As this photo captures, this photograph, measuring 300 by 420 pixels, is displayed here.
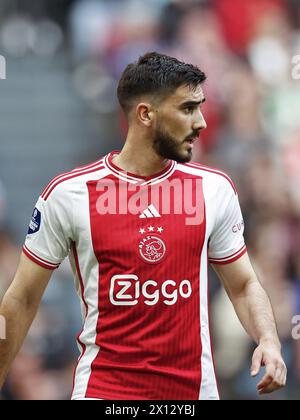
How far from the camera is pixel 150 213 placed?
15.3ft

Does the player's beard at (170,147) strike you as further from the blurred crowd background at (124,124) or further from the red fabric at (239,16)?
the red fabric at (239,16)

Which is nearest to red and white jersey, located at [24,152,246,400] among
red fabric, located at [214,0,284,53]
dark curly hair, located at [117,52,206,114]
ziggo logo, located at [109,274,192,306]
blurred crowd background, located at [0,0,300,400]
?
ziggo logo, located at [109,274,192,306]

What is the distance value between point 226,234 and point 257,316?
1.37 feet

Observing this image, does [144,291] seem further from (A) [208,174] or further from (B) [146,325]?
(A) [208,174]

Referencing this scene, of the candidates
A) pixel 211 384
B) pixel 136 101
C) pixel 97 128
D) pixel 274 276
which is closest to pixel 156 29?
pixel 97 128

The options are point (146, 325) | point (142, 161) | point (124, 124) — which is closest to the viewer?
point (146, 325)

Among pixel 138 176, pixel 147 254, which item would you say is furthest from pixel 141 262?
pixel 138 176

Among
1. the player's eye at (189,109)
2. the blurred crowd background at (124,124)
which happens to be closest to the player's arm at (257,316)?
the player's eye at (189,109)

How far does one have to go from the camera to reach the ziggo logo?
450 centimetres

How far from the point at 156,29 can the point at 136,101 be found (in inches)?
195

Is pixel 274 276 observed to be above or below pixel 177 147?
below

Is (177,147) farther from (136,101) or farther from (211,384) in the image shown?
(211,384)

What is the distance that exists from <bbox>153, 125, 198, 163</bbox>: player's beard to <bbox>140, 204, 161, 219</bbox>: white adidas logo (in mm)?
243

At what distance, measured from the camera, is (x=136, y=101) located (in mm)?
4793
